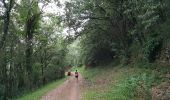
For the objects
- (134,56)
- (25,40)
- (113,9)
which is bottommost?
(134,56)

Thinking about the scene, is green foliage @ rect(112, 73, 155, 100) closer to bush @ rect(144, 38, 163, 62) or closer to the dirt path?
bush @ rect(144, 38, 163, 62)

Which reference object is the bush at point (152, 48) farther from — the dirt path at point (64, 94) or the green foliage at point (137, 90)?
the dirt path at point (64, 94)

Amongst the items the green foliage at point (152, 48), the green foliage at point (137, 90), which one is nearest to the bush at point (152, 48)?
the green foliage at point (152, 48)

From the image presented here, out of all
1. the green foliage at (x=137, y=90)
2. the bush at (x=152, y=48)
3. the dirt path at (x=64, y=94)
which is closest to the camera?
the green foliage at (x=137, y=90)

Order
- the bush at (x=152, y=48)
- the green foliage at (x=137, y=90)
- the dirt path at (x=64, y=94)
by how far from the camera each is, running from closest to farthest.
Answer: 1. the green foliage at (x=137, y=90)
2. the dirt path at (x=64, y=94)
3. the bush at (x=152, y=48)

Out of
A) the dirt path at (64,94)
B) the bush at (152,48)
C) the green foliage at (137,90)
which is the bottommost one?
the dirt path at (64,94)

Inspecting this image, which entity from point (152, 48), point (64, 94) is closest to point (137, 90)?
point (152, 48)

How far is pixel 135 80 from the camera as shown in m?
18.3

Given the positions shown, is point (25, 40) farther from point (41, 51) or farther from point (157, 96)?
point (157, 96)

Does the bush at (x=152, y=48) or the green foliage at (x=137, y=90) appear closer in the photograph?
the green foliage at (x=137, y=90)

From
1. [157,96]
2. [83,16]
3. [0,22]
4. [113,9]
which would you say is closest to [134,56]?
[113,9]

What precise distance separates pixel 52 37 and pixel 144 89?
115 ft

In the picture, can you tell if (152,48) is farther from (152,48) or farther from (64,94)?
(64,94)

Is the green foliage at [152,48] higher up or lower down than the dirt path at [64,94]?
higher up
